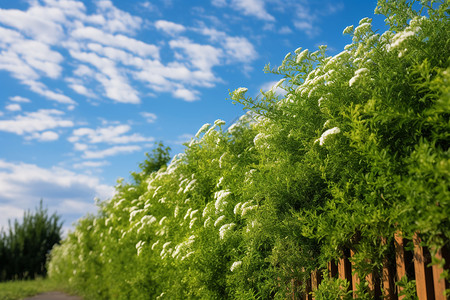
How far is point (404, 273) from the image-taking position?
9.79ft

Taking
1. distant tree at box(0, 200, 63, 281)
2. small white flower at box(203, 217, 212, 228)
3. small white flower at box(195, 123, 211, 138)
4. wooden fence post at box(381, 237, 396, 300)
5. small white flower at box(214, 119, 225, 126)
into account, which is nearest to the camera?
wooden fence post at box(381, 237, 396, 300)

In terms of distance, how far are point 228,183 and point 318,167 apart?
189 cm

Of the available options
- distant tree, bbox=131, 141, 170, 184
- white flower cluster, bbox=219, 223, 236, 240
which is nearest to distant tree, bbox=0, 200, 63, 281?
distant tree, bbox=131, 141, 170, 184

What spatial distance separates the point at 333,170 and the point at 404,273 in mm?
950

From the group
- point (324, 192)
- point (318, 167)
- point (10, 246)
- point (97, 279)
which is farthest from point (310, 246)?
point (10, 246)

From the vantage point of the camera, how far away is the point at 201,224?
5.82 m

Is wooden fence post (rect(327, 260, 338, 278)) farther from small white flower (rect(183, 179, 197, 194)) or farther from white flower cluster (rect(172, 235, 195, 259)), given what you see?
small white flower (rect(183, 179, 197, 194))

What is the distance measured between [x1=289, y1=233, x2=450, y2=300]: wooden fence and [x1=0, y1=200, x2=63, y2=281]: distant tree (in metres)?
28.1

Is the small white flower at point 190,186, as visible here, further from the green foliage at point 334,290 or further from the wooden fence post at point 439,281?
the wooden fence post at point 439,281

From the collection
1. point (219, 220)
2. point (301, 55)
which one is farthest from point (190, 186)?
point (301, 55)

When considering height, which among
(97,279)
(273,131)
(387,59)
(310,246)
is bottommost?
(97,279)

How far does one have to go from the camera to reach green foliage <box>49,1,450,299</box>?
2.75 meters

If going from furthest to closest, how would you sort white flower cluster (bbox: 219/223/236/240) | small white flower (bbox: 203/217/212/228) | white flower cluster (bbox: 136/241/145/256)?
white flower cluster (bbox: 136/241/145/256) → small white flower (bbox: 203/217/212/228) → white flower cluster (bbox: 219/223/236/240)

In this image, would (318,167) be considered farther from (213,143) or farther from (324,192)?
(213,143)
